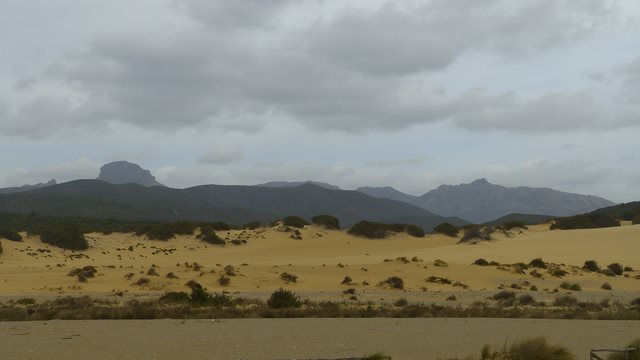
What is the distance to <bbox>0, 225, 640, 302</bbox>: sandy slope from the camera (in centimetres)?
2959

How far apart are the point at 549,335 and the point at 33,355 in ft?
37.8

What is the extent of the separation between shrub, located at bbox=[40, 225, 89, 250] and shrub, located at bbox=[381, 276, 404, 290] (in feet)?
93.0

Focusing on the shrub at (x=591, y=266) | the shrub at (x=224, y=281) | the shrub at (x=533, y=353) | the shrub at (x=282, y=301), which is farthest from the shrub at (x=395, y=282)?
the shrub at (x=533, y=353)

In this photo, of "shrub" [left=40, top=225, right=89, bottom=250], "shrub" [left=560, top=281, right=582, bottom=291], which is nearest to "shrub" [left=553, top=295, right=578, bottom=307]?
"shrub" [left=560, top=281, right=582, bottom=291]

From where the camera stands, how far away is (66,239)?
50.0m

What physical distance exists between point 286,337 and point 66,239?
39941 mm

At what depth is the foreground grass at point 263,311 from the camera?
1914 centimetres

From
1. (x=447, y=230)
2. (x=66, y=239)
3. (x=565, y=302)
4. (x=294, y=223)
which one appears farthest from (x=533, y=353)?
(x=447, y=230)

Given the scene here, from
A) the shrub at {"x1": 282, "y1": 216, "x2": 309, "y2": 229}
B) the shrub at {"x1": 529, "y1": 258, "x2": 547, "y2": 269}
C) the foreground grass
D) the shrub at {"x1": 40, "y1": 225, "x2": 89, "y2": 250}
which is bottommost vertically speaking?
the foreground grass

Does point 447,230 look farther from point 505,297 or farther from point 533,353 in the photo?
point 533,353

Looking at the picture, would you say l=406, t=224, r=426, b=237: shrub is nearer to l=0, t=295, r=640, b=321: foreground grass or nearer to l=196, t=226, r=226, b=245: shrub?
l=196, t=226, r=226, b=245: shrub

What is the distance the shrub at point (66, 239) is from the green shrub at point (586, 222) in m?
45.6

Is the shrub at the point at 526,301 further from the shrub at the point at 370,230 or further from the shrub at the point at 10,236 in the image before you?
the shrub at the point at 10,236

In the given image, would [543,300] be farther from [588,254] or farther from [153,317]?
[588,254]
